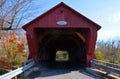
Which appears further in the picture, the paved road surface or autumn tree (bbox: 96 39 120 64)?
autumn tree (bbox: 96 39 120 64)

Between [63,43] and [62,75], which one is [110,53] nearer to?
[63,43]

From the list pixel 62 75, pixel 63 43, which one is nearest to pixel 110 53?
pixel 63 43

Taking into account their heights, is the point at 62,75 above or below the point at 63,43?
below

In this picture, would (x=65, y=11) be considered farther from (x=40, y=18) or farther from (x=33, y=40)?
(x=33, y=40)

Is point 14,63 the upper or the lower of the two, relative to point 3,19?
lower

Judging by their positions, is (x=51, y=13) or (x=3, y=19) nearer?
(x=51, y=13)

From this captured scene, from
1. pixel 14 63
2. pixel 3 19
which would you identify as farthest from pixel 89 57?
pixel 14 63

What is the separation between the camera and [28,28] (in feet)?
51.3

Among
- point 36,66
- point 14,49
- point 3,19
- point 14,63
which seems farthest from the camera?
point 14,49

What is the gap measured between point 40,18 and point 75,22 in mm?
2181

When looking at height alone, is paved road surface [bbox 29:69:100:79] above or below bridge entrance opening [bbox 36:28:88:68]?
below

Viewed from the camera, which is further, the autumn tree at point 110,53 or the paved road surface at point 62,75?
the autumn tree at point 110,53

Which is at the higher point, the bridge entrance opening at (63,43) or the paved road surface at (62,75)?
the bridge entrance opening at (63,43)

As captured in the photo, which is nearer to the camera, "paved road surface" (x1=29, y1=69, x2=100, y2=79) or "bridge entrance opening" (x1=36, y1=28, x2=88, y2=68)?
"paved road surface" (x1=29, y1=69, x2=100, y2=79)
